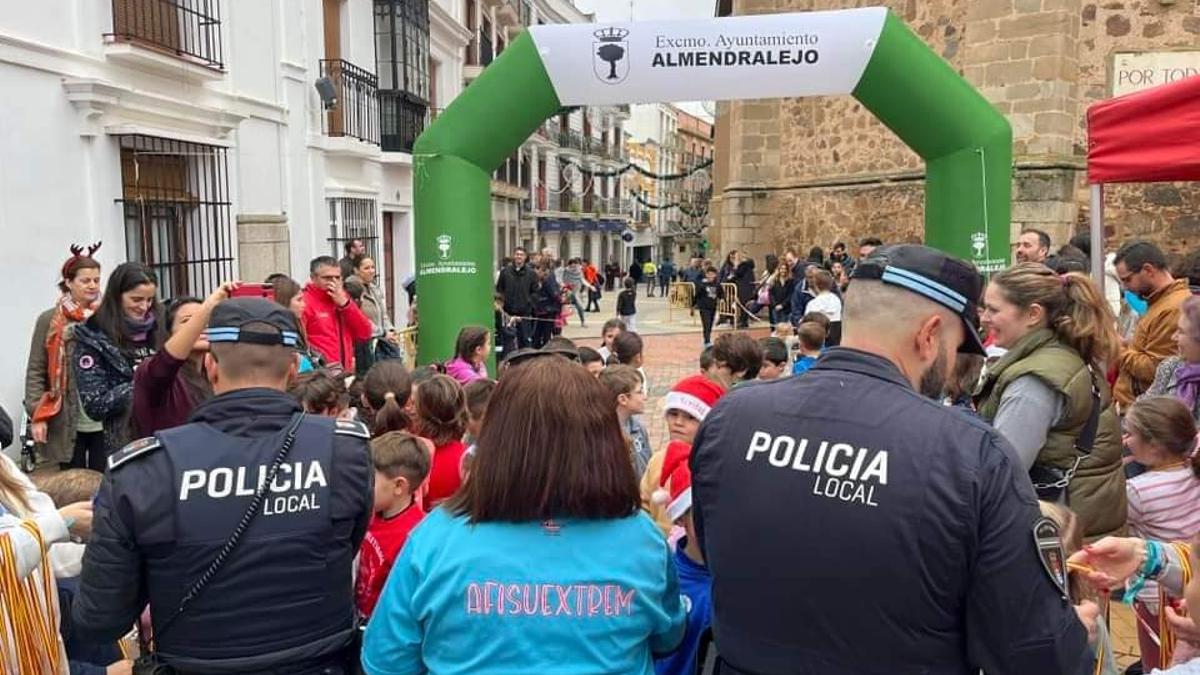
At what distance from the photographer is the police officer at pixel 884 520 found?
1.59 meters

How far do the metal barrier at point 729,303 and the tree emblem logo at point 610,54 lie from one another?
8.96 metres

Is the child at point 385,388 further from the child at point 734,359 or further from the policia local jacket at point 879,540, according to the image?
the policia local jacket at point 879,540

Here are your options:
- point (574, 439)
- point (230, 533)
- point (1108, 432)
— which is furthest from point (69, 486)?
point (1108, 432)

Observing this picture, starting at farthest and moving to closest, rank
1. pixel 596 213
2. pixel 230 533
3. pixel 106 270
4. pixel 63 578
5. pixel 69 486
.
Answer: pixel 596 213, pixel 106 270, pixel 69 486, pixel 63 578, pixel 230 533

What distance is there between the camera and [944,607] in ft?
5.38

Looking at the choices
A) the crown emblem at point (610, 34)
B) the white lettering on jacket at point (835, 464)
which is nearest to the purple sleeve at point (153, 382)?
the white lettering on jacket at point (835, 464)

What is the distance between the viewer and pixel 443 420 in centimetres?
364

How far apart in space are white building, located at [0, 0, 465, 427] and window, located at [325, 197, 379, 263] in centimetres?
4

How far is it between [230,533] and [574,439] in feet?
2.67

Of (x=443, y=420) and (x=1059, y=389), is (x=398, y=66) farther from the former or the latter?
(x=1059, y=389)

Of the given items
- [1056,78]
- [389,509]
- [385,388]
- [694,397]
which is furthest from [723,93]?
[1056,78]

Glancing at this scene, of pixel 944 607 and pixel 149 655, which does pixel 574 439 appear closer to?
pixel 944 607

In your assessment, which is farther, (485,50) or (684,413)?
(485,50)

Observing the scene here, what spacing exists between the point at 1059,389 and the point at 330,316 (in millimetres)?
4722
